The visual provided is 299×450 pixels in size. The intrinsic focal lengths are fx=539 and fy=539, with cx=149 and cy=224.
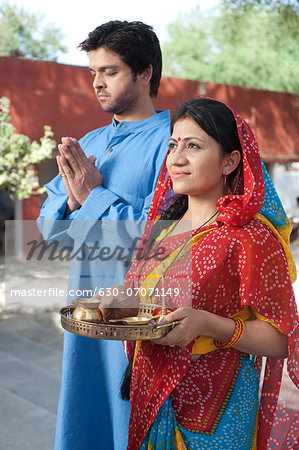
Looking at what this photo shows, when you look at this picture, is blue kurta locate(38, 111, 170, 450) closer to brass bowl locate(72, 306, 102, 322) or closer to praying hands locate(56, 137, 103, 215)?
praying hands locate(56, 137, 103, 215)

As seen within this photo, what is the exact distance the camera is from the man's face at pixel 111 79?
179cm

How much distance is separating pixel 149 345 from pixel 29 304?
5386mm

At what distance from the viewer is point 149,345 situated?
1.41m

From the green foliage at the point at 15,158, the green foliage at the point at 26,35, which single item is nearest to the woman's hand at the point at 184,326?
the green foliage at the point at 15,158

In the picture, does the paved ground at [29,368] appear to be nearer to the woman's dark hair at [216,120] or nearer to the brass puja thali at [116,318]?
the brass puja thali at [116,318]

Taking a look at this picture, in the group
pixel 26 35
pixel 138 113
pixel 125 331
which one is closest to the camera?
pixel 125 331

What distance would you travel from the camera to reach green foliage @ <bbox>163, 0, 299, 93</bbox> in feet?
65.0

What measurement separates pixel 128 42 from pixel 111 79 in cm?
13

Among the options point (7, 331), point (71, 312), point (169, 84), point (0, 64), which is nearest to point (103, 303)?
point (71, 312)

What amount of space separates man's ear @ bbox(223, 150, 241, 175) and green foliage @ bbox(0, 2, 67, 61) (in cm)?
3021

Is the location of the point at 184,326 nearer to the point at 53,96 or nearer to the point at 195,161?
the point at 195,161

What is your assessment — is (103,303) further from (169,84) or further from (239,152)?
(169,84)

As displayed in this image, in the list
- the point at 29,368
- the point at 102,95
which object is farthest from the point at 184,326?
the point at 29,368

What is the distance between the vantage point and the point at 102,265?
182 centimetres
